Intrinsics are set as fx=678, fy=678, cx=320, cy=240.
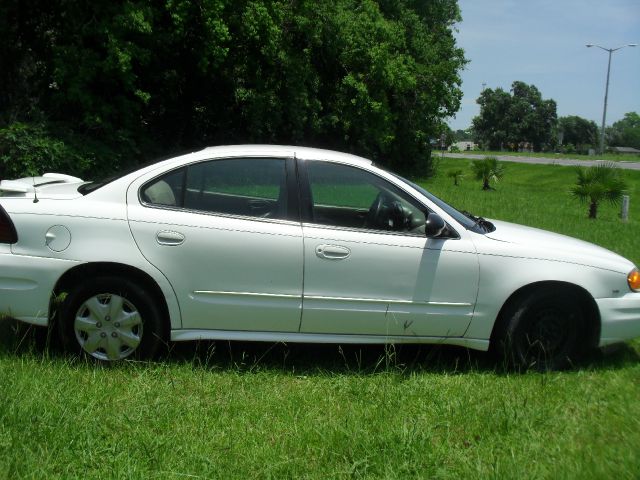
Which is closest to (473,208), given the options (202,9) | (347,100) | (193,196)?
(202,9)

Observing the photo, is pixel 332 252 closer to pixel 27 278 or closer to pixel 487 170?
pixel 27 278

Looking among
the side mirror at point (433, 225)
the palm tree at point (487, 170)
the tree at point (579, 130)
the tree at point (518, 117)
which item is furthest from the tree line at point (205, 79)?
the tree at point (579, 130)

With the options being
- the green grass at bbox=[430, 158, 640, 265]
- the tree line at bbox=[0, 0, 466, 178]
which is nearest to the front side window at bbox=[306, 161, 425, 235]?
the green grass at bbox=[430, 158, 640, 265]

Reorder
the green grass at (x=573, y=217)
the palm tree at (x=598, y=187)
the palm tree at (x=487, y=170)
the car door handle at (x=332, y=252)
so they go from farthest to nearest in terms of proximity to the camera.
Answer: the palm tree at (x=487, y=170) < the palm tree at (x=598, y=187) < the green grass at (x=573, y=217) < the car door handle at (x=332, y=252)

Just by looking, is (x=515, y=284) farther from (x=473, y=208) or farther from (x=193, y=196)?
(x=473, y=208)

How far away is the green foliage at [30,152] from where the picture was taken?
16.8m

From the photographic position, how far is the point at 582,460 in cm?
310

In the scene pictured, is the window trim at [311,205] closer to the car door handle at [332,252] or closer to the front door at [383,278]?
the front door at [383,278]

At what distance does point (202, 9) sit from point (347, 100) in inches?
392

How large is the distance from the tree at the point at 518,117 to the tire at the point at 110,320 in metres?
105

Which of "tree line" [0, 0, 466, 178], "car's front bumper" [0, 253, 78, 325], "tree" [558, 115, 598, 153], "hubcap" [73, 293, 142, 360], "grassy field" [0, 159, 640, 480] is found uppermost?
"tree" [558, 115, 598, 153]

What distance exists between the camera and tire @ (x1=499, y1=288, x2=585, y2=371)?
476 centimetres

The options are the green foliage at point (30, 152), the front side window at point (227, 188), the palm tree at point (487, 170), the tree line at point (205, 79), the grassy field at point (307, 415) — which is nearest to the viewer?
the grassy field at point (307, 415)

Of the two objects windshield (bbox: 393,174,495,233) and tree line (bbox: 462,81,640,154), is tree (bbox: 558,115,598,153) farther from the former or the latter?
windshield (bbox: 393,174,495,233)
